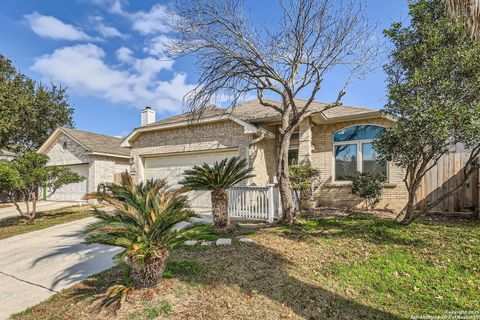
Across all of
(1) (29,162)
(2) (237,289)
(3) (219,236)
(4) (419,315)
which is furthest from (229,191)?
(1) (29,162)

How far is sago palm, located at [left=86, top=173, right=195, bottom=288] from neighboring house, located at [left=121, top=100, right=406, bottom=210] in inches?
237

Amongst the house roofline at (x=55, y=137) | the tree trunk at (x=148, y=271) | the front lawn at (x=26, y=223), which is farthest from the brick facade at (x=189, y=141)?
the tree trunk at (x=148, y=271)

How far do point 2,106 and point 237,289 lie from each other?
20.5m

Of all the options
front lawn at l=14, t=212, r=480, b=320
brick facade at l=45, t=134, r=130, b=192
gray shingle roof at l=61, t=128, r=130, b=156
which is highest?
gray shingle roof at l=61, t=128, r=130, b=156

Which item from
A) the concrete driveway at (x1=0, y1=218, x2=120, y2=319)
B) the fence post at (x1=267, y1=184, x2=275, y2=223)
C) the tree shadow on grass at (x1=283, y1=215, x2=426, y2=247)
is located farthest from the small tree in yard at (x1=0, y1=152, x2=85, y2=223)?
the tree shadow on grass at (x1=283, y1=215, x2=426, y2=247)

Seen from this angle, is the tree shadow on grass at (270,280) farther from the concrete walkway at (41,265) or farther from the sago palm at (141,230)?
the concrete walkway at (41,265)

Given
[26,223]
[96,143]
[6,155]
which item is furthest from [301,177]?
[6,155]

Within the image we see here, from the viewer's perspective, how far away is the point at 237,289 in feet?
13.8

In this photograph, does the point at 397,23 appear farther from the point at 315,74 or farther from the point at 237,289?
the point at 237,289

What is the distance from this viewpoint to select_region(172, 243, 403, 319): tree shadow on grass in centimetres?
368

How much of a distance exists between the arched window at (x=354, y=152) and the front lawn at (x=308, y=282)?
4546 millimetres

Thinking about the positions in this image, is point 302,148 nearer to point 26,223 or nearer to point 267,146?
point 267,146

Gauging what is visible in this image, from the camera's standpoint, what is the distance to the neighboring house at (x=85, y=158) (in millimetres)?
16641

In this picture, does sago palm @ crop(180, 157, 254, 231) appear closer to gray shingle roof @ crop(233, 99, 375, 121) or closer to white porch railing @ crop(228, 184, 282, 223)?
white porch railing @ crop(228, 184, 282, 223)
